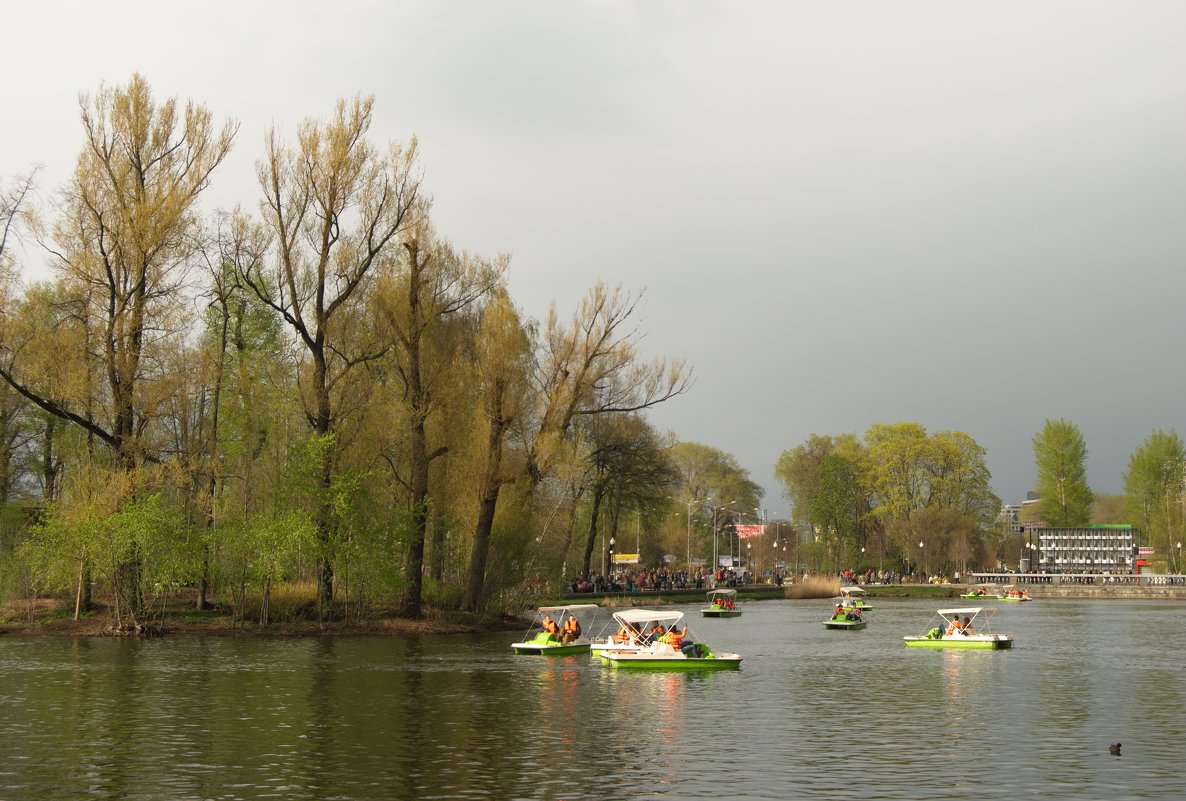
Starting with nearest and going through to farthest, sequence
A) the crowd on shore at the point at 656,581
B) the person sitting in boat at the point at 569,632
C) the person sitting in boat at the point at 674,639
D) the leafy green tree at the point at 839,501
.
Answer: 1. the person sitting in boat at the point at 674,639
2. the person sitting in boat at the point at 569,632
3. the crowd on shore at the point at 656,581
4. the leafy green tree at the point at 839,501

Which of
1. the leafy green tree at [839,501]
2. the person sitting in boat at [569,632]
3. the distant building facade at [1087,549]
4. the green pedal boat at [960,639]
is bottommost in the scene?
the green pedal boat at [960,639]

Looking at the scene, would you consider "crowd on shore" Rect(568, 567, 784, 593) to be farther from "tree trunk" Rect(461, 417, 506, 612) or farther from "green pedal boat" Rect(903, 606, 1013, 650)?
"green pedal boat" Rect(903, 606, 1013, 650)

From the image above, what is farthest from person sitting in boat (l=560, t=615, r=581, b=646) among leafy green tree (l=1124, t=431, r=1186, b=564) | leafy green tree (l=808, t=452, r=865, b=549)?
leafy green tree (l=1124, t=431, r=1186, b=564)

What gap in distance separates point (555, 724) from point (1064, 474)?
15365 centimetres

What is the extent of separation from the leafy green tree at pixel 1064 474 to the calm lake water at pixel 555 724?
401 feet

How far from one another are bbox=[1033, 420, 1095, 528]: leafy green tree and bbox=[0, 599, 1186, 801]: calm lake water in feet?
401

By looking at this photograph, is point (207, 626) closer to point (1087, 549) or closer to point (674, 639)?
point (674, 639)

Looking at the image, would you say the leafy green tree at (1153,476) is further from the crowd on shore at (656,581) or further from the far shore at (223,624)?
the far shore at (223,624)

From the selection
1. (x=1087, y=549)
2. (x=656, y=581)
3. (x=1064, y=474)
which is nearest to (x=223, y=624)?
(x=656, y=581)

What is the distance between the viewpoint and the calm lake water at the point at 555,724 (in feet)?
71.6

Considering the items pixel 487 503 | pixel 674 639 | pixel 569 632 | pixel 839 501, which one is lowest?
pixel 569 632

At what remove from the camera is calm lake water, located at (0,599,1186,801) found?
2181 cm

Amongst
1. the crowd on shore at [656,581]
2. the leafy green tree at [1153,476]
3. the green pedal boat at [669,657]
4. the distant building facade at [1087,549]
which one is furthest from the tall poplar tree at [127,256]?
the distant building facade at [1087,549]

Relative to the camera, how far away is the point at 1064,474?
16812 cm
